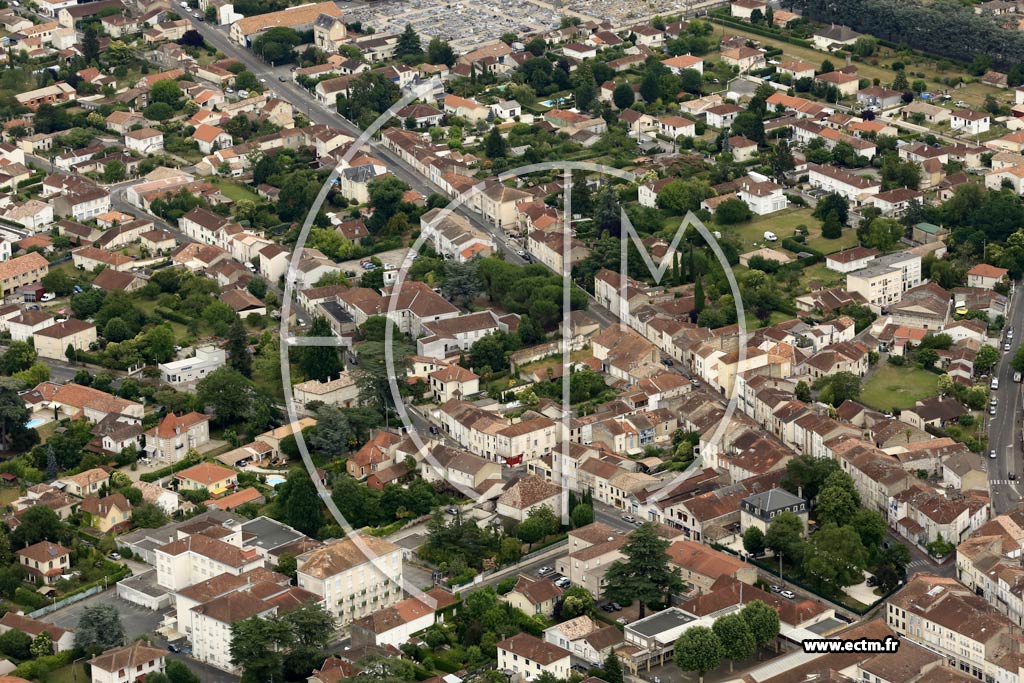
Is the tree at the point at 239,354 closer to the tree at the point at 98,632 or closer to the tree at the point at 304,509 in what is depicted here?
the tree at the point at 304,509

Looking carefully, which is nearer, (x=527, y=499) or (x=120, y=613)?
(x=120, y=613)

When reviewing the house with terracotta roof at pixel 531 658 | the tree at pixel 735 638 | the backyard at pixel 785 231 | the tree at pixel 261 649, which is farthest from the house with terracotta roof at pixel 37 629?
the backyard at pixel 785 231

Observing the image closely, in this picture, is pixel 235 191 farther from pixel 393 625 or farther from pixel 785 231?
pixel 393 625

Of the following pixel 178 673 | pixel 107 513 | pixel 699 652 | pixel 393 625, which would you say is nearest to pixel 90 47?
pixel 107 513

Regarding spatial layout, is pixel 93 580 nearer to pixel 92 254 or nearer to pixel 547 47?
pixel 92 254

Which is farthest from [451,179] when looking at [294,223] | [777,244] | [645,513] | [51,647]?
[51,647]

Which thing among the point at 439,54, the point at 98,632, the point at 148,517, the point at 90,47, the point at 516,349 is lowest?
the point at 148,517

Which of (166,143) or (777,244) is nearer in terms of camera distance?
(777,244)
